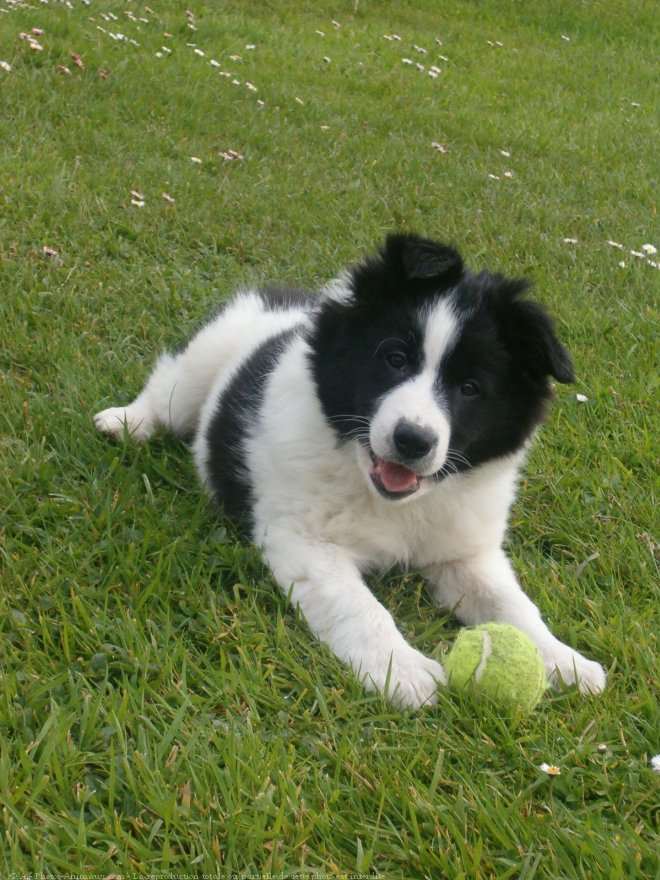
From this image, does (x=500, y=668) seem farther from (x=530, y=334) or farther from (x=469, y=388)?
(x=530, y=334)

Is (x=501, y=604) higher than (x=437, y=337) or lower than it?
lower

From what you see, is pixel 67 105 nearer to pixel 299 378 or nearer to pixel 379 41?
pixel 299 378

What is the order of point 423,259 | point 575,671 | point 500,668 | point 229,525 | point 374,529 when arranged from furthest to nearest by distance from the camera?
point 229,525 → point 374,529 → point 423,259 → point 575,671 → point 500,668

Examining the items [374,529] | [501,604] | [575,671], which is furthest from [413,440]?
[575,671]

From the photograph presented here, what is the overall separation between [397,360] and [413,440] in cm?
29

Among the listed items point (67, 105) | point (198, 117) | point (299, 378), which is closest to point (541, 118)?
point (198, 117)

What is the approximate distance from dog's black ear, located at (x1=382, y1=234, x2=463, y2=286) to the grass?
3.03ft

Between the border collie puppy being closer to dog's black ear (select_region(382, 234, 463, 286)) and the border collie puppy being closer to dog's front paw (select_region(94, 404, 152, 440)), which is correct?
dog's black ear (select_region(382, 234, 463, 286))

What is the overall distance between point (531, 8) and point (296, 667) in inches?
495

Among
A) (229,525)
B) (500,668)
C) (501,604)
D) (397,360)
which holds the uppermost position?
(397,360)

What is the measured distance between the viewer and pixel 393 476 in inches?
103

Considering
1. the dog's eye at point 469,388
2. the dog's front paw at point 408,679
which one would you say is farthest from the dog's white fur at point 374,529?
the dog's eye at point 469,388

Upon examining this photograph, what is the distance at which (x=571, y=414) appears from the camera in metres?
3.82

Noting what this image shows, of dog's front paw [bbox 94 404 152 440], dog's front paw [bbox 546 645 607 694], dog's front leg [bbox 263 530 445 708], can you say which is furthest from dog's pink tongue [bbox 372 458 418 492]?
dog's front paw [bbox 94 404 152 440]
